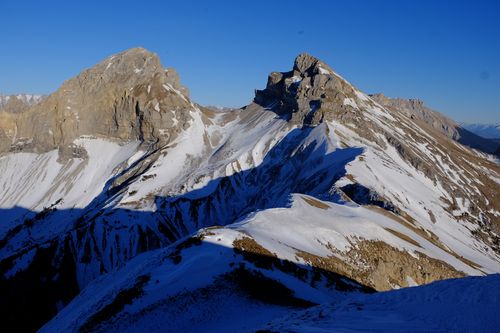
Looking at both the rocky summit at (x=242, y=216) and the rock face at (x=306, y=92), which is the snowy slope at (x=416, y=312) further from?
the rock face at (x=306, y=92)

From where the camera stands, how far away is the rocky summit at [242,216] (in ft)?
106

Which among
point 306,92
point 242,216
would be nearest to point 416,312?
point 242,216

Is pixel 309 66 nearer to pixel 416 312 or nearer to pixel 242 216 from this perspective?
pixel 242 216

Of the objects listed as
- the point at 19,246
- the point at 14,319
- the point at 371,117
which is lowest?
the point at 14,319

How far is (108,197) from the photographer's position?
15375 centimetres

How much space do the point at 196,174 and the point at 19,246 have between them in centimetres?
5725

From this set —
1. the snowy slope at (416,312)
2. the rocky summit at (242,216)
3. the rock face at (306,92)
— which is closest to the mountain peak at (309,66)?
the rock face at (306,92)

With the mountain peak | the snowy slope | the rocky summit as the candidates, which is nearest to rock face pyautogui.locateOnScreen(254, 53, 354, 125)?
the mountain peak

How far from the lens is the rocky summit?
32.4m

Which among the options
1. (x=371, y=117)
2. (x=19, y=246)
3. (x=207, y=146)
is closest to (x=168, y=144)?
(x=207, y=146)

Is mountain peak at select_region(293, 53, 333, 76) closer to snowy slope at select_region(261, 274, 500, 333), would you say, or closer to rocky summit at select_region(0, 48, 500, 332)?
rocky summit at select_region(0, 48, 500, 332)

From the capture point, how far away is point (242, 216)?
204 feet

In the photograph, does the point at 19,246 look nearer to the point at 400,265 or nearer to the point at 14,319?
the point at 14,319

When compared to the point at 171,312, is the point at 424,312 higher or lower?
higher
